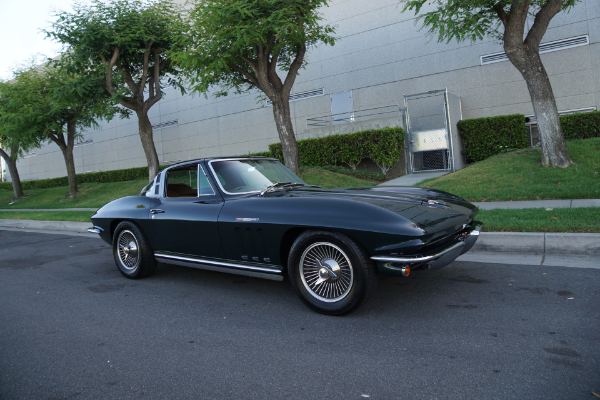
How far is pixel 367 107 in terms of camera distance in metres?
19.8

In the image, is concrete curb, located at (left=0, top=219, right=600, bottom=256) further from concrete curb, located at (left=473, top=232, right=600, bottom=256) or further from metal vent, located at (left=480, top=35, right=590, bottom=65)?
metal vent, located at (left=480, top=35, right=590, bottom=65)

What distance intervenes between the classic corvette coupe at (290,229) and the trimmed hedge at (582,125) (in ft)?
40.9

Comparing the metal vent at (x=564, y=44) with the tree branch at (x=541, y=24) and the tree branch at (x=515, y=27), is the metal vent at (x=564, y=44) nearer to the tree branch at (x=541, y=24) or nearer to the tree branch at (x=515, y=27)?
the tree branch at (x=541, y=24)

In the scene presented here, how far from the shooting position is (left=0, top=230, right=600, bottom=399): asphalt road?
2506 mm

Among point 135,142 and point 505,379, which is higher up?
point 135,142

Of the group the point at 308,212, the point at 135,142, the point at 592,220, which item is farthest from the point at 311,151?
the point at 135,142

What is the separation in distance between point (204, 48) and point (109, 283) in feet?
25.3

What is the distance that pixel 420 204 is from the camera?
3814mm

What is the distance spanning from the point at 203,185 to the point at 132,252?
151cm

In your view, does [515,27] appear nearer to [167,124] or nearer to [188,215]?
[188,215]

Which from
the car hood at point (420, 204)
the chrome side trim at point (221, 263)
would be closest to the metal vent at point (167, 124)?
the chrome side trim at point (221, 263)

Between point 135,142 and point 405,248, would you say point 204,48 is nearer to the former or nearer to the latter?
point 405,248

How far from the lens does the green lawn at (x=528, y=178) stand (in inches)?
341

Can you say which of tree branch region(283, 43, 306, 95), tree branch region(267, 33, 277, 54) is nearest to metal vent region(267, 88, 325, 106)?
tree branch region(283, 43, 306, 95)
